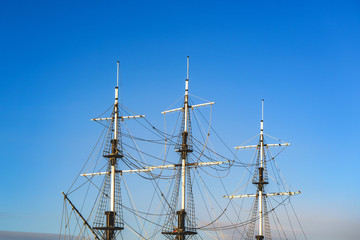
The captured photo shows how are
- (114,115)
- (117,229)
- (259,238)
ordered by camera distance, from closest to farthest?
(117,229) < (114,115) < (259,238)

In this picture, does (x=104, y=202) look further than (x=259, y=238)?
No

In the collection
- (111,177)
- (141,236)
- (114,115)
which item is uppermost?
(114,115)

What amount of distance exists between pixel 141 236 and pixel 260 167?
28730 millimetres

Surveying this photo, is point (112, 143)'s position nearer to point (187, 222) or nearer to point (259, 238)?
point (187, 222)

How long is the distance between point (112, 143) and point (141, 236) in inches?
556

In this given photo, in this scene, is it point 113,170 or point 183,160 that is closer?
point 113,170

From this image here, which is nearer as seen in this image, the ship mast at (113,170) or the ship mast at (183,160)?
the ship mast at (113,170)

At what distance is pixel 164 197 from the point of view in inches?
4348

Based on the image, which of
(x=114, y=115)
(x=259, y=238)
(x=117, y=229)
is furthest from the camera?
(x=259, y=238)

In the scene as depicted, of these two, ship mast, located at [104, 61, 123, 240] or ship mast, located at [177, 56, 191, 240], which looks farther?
ship mast, located at [177, 56, 191, 240]

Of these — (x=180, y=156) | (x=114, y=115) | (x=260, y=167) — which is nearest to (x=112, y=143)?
(x=114, y=115)

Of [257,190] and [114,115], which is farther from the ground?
[114,115]

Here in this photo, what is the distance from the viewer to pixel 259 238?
125125 millimetres

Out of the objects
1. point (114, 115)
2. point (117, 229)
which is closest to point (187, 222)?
point (117, 229)
